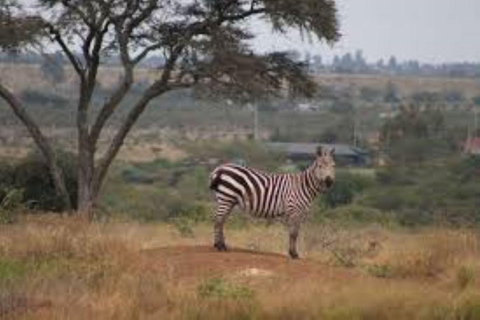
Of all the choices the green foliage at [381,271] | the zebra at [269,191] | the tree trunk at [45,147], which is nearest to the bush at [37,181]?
the tree trunk at [45,147]

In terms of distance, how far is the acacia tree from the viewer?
24.3 m

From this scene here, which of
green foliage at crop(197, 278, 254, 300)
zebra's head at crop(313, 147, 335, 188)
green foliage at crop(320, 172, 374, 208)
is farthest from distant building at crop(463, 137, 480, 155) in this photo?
green foliage at crop(197, 278, 254, 300)

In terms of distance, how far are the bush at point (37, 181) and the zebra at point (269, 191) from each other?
10407 mm

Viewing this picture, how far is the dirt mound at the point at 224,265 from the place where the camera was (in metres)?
12.6

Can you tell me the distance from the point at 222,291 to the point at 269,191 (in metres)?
4.60

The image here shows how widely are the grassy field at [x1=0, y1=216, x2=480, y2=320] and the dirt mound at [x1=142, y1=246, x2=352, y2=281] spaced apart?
0.01 metres

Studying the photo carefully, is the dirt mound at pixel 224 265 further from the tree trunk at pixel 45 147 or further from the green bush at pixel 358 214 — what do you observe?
the green bush at pixel 358 214

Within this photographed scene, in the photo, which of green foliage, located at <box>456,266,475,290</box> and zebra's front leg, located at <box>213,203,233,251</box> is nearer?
green foliage, located at <box>456,266,475,290</box>

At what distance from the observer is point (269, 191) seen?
15.1m

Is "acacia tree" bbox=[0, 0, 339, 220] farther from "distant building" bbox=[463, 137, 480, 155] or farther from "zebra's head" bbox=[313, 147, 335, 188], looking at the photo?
"distant building" bbox=[463, 137, 480, 155]

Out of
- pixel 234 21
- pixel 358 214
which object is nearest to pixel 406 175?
pixel 358 214

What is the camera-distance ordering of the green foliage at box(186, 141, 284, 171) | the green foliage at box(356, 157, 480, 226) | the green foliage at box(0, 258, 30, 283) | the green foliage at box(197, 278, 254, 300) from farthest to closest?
1. the green foliage at box(186, 141, 284, 171)
2. the green foliage at box(356, 157, 480, 226)
3. the green foliage at box(0, 258, 30, 283)
4. the green foliage at box(197, 278, 254, 300)

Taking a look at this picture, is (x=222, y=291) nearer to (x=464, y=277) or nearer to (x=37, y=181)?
(x=464, y=277)

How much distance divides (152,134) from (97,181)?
59287 millimetres
